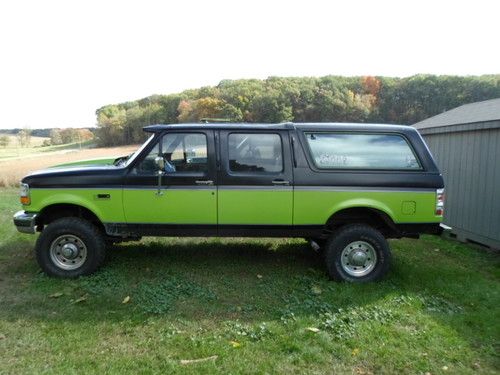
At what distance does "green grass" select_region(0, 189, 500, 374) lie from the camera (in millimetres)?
3477

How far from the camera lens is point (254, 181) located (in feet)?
16.7

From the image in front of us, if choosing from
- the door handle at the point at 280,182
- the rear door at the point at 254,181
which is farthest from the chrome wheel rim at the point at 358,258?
the door handle at the point at 280,182

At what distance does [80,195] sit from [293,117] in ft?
118

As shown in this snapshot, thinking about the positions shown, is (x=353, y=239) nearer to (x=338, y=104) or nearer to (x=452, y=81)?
(x=338, y=104)

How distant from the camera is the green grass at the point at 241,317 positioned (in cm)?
348

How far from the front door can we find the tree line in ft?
52.9

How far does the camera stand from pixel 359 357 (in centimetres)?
358

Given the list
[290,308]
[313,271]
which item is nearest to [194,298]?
[290,308]

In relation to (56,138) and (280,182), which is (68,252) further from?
(56,138)

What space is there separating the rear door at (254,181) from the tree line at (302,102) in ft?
52.8

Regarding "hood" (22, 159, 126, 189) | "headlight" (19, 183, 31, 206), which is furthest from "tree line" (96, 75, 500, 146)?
"headlight" (19, 183, 31, 206)

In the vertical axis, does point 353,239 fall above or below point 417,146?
below

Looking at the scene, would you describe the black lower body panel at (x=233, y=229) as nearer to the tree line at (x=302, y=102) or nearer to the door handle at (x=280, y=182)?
the door handle at (x=280, y=182)

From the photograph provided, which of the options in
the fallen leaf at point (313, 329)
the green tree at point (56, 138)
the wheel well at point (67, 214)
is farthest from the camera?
the green tree at point (56, 138)
